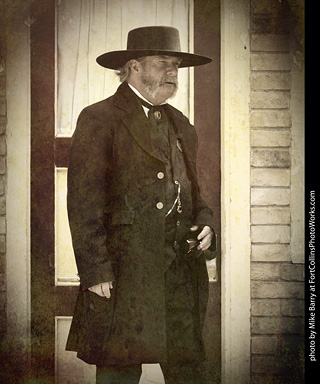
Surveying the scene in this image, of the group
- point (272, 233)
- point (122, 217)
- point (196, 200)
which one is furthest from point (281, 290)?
point (122, 217)

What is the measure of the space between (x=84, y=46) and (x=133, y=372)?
167 cm

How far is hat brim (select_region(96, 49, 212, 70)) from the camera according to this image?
224cm

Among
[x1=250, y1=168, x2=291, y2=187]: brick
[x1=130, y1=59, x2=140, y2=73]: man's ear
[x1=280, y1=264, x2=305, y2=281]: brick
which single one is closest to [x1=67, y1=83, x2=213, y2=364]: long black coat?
[x1=130, y1=59, x2=140, y2=73]: man's ear

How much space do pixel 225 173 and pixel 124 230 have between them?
0.66m

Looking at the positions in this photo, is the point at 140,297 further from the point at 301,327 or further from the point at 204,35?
the point at 204,35

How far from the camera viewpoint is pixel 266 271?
2473 millimetres

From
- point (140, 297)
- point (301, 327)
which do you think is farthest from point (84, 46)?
point (301, 327)

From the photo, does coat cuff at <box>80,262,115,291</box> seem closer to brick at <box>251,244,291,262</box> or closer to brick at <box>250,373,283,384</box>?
brick at <box>251,244,291,262</box>

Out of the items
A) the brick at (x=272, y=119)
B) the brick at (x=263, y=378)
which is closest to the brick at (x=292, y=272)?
the brick at (x=263, y=378)

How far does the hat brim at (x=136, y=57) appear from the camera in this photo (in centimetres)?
224

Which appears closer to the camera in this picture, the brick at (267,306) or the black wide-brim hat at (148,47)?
the black wide-brim hat at (148,47)

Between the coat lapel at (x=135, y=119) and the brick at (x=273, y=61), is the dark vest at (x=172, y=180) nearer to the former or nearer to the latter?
the coat lapel at (x=135, y=119)

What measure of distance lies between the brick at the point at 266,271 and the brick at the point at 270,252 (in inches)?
1.3

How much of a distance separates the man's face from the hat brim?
0.09 feet
